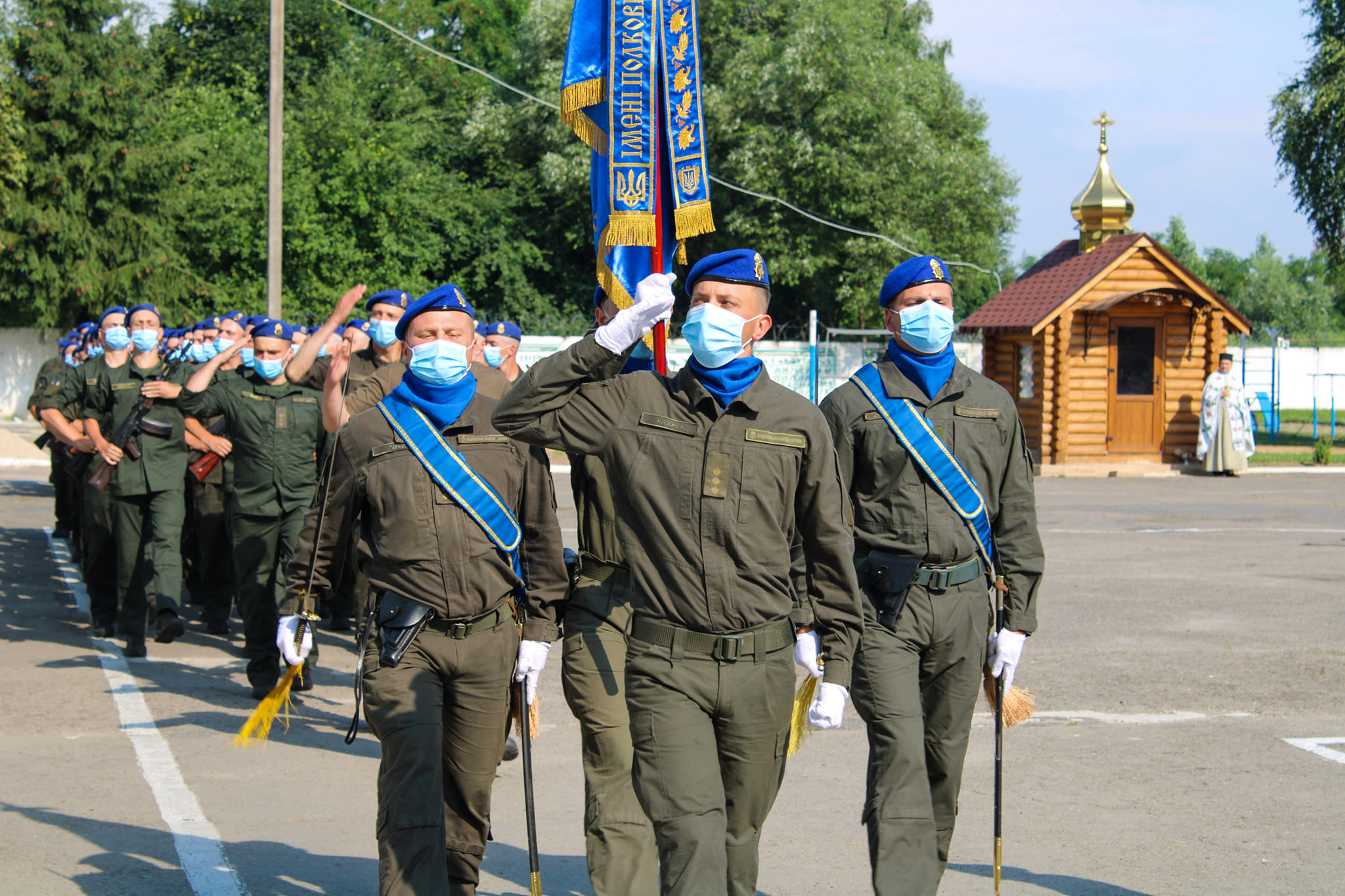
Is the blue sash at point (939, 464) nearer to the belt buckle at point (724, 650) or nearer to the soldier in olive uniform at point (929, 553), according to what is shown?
the soldier in olive uniform at point (929, 553)

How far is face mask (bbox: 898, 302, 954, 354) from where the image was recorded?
15.5ft

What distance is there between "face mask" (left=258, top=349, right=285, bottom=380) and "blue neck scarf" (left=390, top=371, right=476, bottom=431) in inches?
162

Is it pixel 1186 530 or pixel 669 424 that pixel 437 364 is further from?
pixel 1186 530

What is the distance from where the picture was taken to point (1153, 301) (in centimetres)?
2523

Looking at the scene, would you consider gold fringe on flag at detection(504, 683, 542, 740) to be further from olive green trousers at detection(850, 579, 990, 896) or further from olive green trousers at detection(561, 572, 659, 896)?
olive green trousers at detection(850, 579, 990, 896)

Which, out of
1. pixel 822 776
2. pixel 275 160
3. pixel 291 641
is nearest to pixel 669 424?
pixel 291 641

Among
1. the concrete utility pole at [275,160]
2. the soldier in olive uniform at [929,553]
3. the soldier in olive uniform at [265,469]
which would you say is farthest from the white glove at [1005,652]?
the concrete utility pole at [275,160]

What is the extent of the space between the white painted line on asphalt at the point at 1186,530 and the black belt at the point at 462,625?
1253 centimetres

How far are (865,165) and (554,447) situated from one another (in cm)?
3322

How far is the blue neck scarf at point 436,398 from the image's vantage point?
4391mm

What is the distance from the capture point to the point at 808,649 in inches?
152

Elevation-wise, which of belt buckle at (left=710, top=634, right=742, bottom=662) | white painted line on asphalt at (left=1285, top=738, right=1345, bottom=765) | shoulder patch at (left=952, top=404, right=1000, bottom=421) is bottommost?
white painted line on asphalt at (left=1285, top=738, right=1345, bottom=765)

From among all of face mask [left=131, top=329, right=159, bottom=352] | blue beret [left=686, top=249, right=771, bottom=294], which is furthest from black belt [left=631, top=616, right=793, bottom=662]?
face mask [left=131, top=329, right=159, bottom=352]

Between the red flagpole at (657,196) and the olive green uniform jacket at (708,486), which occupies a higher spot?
the red flagpole at (657,196)
